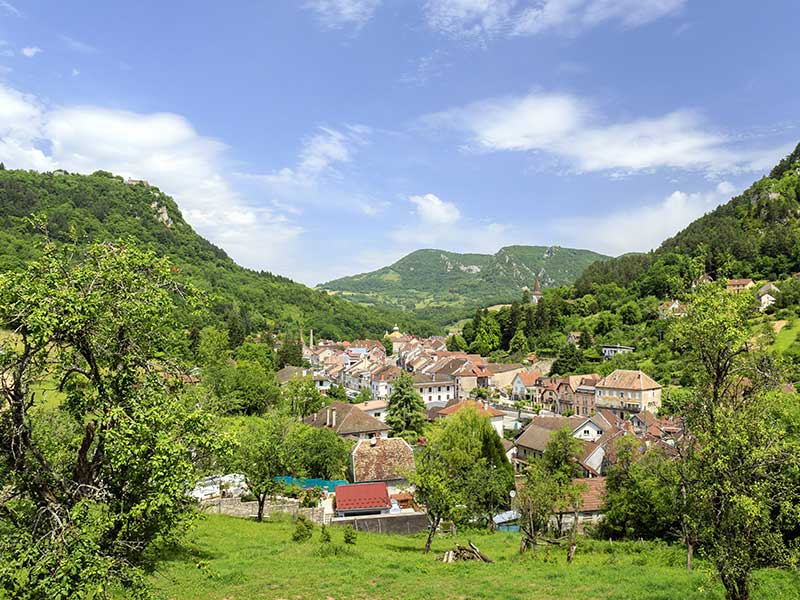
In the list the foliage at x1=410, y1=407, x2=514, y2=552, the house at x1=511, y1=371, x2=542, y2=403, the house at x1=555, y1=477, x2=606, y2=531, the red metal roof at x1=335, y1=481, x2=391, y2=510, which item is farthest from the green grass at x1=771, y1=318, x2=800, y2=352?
the red metal roof at x1=335, y1=481, x2=391, y2=510

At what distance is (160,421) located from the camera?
656 cm

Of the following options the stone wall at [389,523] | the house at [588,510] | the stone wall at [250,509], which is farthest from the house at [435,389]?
the stone wall at [250,509]

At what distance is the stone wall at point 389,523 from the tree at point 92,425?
73.3ft

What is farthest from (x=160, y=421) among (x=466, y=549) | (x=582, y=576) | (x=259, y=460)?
(x=259, y=460)

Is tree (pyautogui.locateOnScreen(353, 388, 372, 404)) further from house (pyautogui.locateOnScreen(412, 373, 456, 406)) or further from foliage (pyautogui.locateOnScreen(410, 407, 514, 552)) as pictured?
foliage (pyautogui.locateOnScreen(410, 407, 514, 552))

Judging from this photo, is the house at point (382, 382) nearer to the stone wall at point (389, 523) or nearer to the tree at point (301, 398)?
the tree at point (301, 398)

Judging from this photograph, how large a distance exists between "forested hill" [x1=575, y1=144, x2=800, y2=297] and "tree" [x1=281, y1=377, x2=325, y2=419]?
6396cm

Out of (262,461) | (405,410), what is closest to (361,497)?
(262,461)

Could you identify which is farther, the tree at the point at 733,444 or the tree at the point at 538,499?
the tree at the point at 538,499

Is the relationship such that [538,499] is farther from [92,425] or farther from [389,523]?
[92,425]

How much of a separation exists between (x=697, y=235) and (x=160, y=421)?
136m

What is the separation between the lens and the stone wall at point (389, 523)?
2786 centimetres

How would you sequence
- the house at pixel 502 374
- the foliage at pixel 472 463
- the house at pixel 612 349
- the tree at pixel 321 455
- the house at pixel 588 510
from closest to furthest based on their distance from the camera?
1. the foliage at pixel 472 463
2. the house at pixel 588 510
3. the tree at pixel 321 455
4. the house at pixel 502 374
5. the house at pixel 612 349

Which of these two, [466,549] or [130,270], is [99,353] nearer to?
[130,270]
